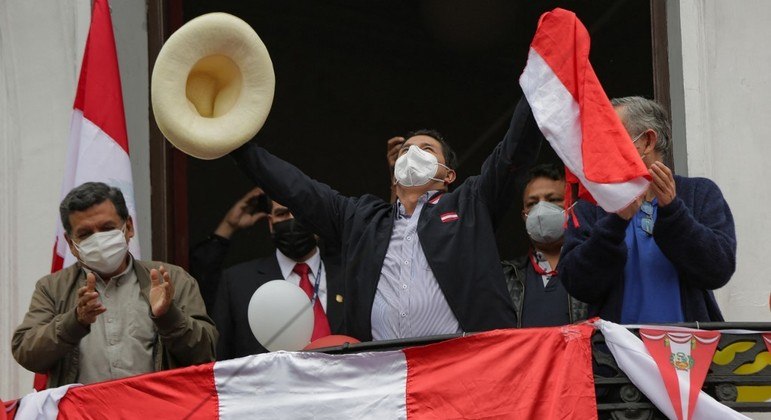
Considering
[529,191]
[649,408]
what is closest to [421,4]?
[529,191]

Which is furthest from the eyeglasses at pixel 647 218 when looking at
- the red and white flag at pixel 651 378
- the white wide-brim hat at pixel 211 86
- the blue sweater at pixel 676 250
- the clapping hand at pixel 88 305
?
the clapping hand at pixel 88 305

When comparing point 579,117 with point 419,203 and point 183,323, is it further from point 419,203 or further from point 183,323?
point 183,323

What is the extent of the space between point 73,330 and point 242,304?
1.33 m

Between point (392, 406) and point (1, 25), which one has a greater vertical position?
point (1, 25)

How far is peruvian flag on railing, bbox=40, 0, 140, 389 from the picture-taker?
7301 millimetres

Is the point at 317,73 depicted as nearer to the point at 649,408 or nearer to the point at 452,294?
the point at 452,294

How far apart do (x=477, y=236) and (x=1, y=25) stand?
3196 millimetres

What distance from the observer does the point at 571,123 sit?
5641mm

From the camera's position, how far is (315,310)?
282 inches

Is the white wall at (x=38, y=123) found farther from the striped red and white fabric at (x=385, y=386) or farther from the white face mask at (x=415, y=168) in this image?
the white face mask at (x=415, y=168)

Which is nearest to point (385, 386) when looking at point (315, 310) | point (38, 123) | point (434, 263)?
point (434, 263)

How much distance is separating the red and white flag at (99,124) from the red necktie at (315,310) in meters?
0.80

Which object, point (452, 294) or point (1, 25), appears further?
point (1, 25)

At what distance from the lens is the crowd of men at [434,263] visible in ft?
18.3
